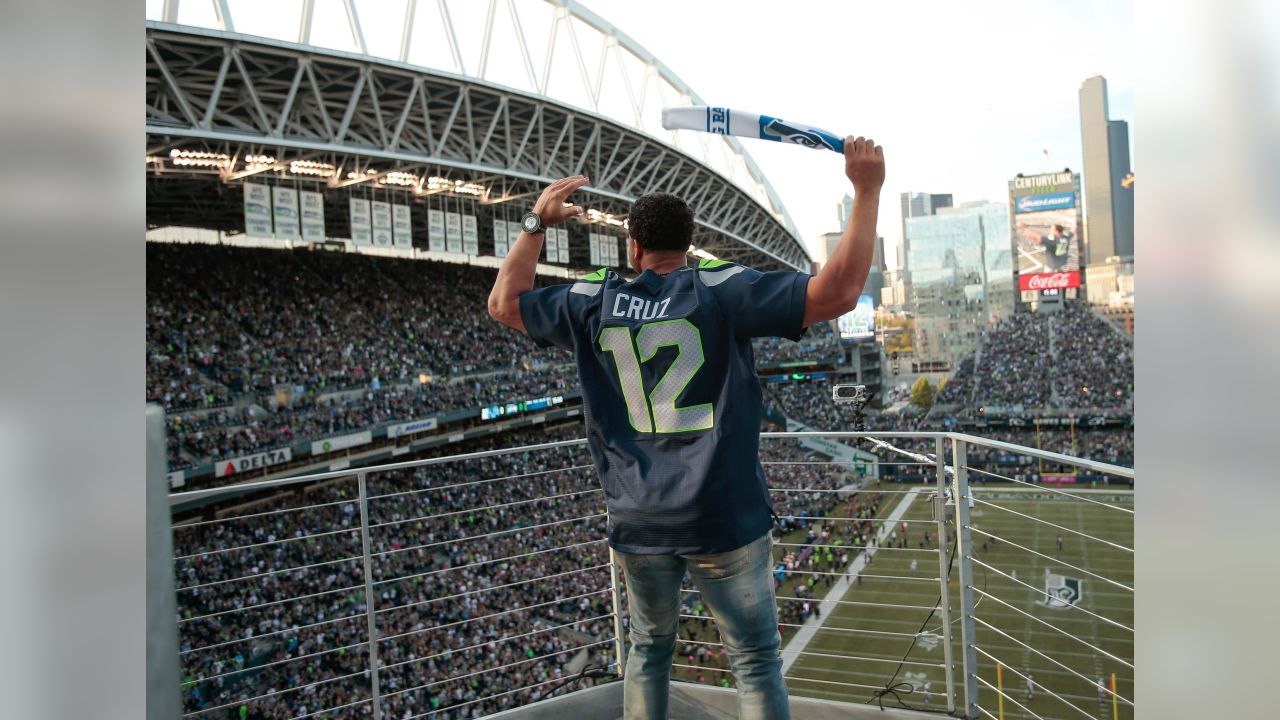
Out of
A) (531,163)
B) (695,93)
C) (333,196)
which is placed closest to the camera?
(333,196)

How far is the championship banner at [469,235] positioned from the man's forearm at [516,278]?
757 inches

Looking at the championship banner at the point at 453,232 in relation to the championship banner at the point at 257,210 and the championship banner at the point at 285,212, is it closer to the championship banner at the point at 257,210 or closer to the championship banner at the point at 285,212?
the championship banner at the point at 285,212

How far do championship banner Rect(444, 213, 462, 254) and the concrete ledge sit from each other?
18.4 m

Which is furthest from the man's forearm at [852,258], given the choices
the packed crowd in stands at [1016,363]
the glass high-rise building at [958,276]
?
the glass high-rise building at [958,276]

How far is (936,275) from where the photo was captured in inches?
1534

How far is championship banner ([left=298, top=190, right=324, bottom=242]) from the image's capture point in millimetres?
16125

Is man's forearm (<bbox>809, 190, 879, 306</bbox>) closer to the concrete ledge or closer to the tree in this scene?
the concrete ledge

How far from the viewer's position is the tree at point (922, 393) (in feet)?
115

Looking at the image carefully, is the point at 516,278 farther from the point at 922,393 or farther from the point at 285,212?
the point at 922,393

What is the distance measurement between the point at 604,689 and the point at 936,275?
131 feet

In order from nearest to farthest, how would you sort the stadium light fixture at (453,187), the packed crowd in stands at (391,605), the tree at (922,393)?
1. the packed crowd in stands at (391,605)
2. the stadium light fixture at (453,187)
3. the tree at (922,393)

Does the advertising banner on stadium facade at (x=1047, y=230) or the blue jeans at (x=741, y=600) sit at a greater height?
the advertising banner on stadium facade at (x=1047, y=230)
